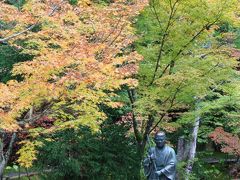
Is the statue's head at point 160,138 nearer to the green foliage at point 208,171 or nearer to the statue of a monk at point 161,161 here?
the statue of a monk at point 161,161

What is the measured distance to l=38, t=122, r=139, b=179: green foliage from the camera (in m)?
10.3

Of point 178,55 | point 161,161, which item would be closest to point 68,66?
point 161,161

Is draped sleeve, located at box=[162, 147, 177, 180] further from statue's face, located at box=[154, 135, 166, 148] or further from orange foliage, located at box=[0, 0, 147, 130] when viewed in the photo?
orange foliage, located at box=[0, 0, 147, 130]

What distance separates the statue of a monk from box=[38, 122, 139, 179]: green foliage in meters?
3.45

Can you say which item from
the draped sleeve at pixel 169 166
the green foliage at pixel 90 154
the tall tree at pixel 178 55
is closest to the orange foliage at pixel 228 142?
the tall tree at pixel 178 55

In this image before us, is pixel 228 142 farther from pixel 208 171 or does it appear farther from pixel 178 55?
pixel 178 55

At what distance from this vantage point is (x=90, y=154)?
10633 mm

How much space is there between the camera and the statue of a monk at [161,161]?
705 centimetres

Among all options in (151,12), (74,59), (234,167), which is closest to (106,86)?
(74,59)

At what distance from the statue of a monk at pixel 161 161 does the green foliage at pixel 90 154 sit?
136 inches

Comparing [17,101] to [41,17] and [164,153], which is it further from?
[164,153]

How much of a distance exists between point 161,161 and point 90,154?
3911 millimetres

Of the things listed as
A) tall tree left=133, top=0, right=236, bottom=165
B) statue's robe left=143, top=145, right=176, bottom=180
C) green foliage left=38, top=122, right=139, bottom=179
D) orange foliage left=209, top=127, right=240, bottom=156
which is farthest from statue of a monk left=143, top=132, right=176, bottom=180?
orange foliage left=209, top=127, right=240, bottom=156

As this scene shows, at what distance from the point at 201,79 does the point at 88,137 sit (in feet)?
12.9
